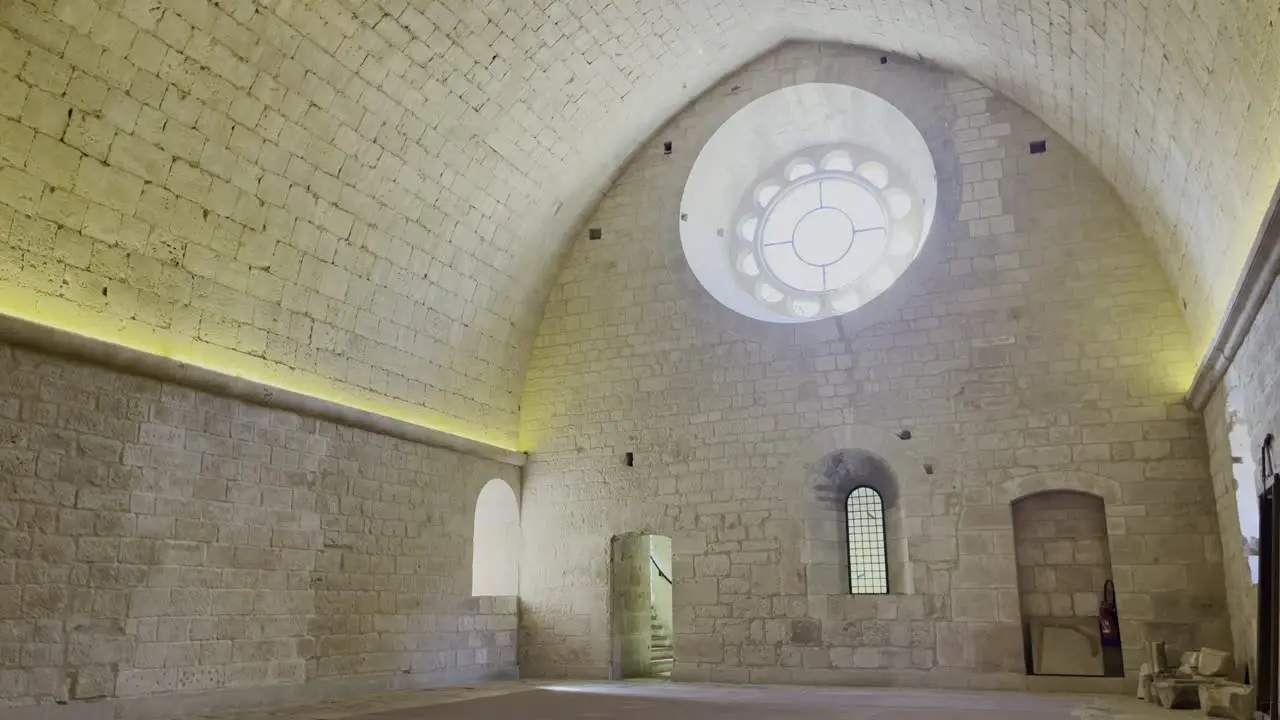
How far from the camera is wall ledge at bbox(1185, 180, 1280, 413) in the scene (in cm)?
480

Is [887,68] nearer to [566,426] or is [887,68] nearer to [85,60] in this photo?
[566,426]

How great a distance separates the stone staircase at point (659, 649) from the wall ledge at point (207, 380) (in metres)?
3.22

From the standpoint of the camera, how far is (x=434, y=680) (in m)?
9.41

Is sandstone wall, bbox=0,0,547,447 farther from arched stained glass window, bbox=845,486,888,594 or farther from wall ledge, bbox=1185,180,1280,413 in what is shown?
wall ledge, bbox=1185,180,1280,413

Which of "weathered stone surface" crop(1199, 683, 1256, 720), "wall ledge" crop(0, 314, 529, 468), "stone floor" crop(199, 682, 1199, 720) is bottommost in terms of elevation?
"stone floor" crop(199, 682, 1199, 720)

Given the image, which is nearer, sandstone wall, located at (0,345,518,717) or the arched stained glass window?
sandstone wall, located at (0,345,518,717)

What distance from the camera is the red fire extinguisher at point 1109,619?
8.49 m

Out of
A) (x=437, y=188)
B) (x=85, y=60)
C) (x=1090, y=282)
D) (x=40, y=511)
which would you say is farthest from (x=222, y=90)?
(x=1090, y=282)

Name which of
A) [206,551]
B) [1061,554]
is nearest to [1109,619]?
[1061,554]

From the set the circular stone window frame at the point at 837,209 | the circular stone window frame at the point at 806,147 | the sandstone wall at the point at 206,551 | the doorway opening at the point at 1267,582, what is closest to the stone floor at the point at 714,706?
the sandstone wall at the point at 206,551

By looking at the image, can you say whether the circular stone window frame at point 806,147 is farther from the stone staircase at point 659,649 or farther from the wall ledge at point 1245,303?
the stone staircase at point 659,649

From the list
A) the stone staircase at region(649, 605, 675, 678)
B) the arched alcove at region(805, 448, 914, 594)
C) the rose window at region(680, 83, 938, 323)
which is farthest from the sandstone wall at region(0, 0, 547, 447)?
the arched alcove at region(805, 448, 914, 594)

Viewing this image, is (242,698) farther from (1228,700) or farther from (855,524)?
(1228,700)

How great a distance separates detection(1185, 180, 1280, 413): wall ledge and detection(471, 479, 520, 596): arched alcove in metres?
6.90
